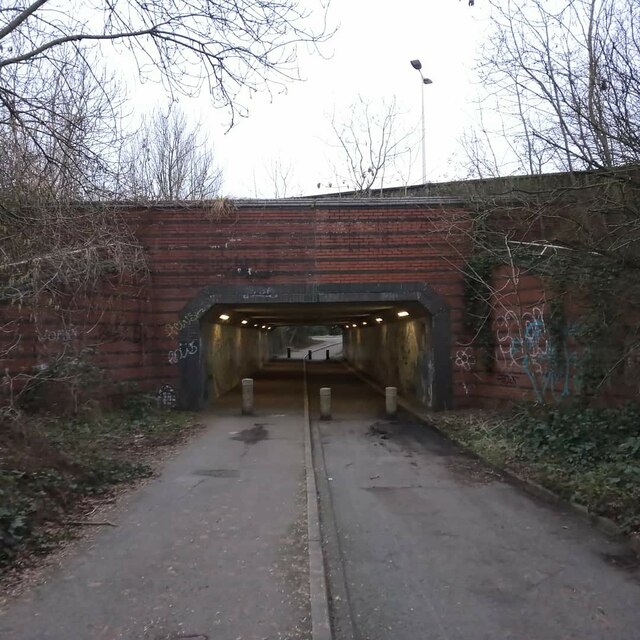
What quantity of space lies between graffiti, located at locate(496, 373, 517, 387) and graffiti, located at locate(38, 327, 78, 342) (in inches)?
393

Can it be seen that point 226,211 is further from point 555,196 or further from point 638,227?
point 638,227

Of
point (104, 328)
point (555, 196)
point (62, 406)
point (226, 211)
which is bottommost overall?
point (62, 406)

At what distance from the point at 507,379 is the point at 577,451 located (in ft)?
18.1

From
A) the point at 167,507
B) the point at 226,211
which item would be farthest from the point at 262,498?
the point at 226,211

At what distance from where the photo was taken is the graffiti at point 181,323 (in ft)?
50.6

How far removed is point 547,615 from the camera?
4.40 m

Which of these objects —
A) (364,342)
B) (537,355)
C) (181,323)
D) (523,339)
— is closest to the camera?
(537,355)

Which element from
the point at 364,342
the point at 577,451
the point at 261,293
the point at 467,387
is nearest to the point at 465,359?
the point at 467,387

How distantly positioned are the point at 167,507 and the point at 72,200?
499cm

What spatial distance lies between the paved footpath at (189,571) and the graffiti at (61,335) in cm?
473

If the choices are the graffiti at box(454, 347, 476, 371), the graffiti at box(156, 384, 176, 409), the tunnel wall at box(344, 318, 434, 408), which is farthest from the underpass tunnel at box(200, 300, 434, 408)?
the graffiti at box(156, 384, 176, 409)

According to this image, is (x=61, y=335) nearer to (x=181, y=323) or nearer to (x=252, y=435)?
(x=181, y=323)

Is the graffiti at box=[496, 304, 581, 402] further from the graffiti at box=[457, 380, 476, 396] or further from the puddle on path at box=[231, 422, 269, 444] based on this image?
the puddle on path at box=[231, 422, 269, 444]

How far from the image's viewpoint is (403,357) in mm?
20875
